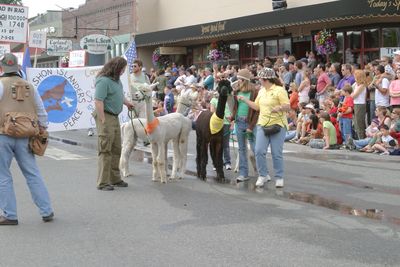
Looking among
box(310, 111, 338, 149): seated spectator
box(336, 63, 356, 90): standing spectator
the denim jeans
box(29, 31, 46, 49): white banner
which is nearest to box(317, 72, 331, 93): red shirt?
box(336, 63, 356, 90): standing spectator

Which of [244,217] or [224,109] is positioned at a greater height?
[224,109]

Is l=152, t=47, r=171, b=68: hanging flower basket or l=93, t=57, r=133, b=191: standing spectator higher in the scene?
l=152, t=47, r=171, b=68: hanging flower basket

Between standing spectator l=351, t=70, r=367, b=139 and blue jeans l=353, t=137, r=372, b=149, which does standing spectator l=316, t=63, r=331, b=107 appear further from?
blue jeans l=353, t=137, r=372, b=149

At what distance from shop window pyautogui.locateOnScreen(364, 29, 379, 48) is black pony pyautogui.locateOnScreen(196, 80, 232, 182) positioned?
11.4m

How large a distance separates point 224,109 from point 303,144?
676 cm

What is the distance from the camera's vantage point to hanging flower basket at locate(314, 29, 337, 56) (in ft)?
68.7

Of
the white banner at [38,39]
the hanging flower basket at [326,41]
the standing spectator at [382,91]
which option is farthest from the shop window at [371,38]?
the white banner at [38,39]

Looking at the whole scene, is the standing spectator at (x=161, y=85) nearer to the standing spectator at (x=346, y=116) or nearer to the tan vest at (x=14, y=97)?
the standing spectator at (x=346, y=116)

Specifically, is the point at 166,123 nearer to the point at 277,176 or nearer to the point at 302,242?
the point at 277,176

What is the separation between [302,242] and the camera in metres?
6.49

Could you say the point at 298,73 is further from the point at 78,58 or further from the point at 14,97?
the point at 14,97

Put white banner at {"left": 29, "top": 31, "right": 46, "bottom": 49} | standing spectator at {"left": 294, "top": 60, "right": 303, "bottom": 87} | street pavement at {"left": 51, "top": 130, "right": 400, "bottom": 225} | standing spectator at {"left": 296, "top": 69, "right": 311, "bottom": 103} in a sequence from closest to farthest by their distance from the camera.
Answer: street pavement at {"left": 51, "top": 130, "right": 400, "bottom": 225}, standing spectator at {"left": 296, "top": 69, "right": 311, "bottom": 103}, standing spectator at {"left": 294, "top": 60, "right": 303, "bottom": 87}, white banner at {"left": 29, "top": 31, "right": 46, "bottom": 49}

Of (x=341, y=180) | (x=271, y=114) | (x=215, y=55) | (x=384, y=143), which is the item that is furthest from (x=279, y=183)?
(x=215, y=55)

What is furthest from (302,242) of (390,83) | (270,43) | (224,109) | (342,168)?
(270,43)
